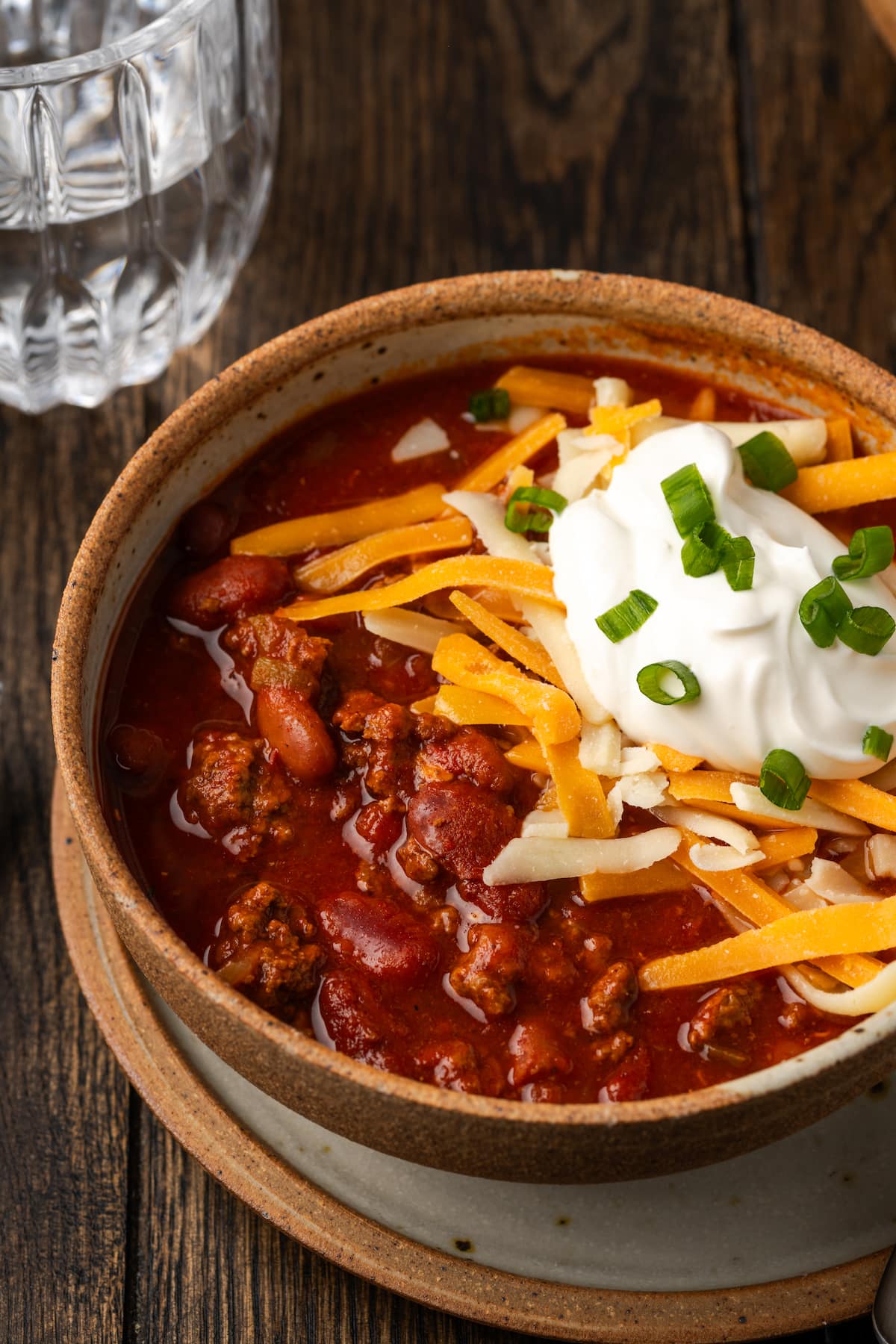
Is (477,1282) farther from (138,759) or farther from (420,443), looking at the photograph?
(420,443)

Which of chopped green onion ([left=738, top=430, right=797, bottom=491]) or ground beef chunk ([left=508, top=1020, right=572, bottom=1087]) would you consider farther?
chopped green onion ([left=738, top=430, right=797, bottom=491])

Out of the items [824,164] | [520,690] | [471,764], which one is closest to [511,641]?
[520,690]

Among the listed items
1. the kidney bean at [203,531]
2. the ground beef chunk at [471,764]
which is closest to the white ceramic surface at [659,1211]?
the ground beef chunk at [471,764]

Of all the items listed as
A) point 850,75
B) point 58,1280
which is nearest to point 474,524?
point 58,1280

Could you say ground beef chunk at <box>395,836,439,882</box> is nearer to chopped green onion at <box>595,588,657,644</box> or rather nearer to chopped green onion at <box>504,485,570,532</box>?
chopped green onion at <box>595,588,657,644</box>

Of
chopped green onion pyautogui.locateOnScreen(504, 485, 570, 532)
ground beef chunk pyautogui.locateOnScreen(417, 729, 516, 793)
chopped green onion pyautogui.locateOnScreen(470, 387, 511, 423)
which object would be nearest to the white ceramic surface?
ground beef chunk pyautogui.locateOnScreen(417, 729, 516, 793)
